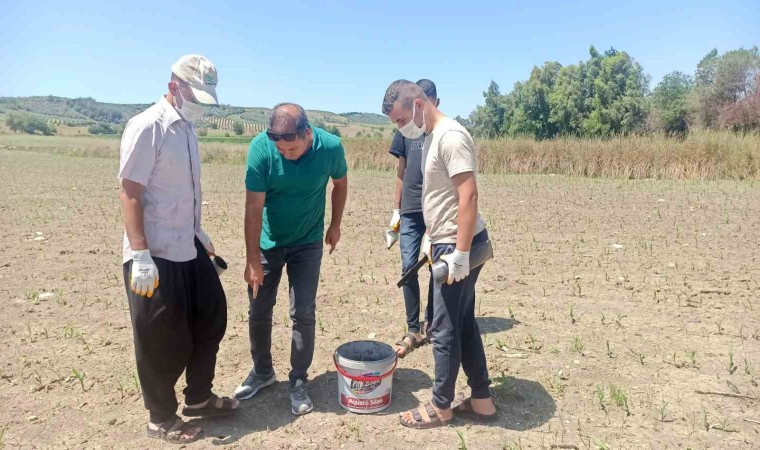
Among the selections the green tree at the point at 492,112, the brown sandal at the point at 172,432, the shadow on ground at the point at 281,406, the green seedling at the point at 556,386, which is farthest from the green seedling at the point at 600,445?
the green tree at the point at 492,112

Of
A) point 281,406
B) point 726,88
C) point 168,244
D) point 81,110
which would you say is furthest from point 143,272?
point 81,110

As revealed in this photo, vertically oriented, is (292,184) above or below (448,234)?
above

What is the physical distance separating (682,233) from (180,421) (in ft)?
24.8

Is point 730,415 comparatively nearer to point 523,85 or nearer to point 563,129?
point 563,129

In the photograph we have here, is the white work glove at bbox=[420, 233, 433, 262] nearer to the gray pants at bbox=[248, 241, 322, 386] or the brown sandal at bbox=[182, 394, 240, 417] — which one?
the gray pants at bbox=[248, 241, 322, 386]

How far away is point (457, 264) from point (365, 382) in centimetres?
101

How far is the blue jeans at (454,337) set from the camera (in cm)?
302

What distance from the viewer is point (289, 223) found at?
11.1ft

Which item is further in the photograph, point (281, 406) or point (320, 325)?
point (320, 325)

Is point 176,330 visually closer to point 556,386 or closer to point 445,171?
point 445,171

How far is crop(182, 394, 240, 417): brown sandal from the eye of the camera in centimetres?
335

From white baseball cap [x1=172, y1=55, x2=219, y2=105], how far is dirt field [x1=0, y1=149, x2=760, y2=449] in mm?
1916

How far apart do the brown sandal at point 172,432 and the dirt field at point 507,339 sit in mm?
59

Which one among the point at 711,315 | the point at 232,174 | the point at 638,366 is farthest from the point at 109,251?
the point at 232,174
